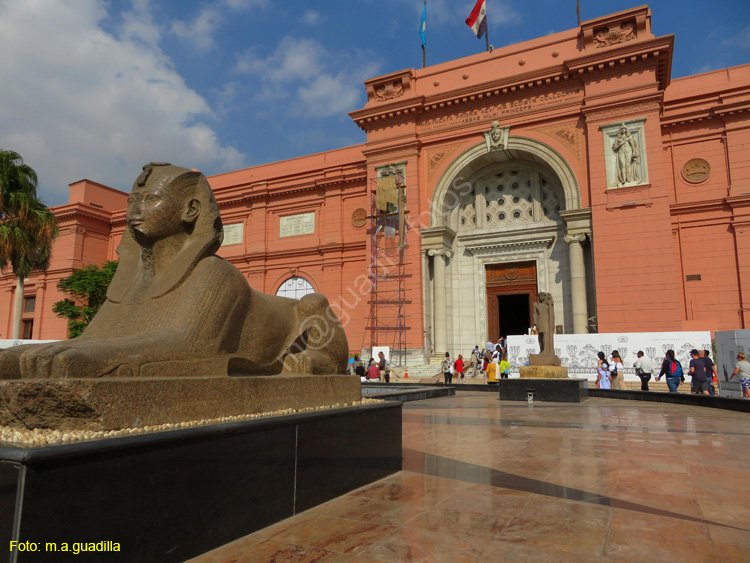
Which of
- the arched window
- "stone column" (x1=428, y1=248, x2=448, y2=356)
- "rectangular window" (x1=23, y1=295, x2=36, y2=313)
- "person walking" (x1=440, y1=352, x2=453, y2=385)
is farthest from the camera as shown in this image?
"rectangular window" (x1=23, y1=295, x2=36, y2=313)

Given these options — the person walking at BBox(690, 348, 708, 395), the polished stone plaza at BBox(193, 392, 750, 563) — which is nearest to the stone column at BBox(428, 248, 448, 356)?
the person walking at BBox(690, 348, 708, 395)

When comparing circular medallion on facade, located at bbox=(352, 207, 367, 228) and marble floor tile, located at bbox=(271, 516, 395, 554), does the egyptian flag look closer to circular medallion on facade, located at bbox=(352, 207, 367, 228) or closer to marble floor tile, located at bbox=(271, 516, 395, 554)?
circular medallion on facade, located at bbox=(352, 207, 367, 228)

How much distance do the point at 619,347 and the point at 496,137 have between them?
8.55 m

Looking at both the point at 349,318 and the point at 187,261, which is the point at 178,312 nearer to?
the point at 187,261

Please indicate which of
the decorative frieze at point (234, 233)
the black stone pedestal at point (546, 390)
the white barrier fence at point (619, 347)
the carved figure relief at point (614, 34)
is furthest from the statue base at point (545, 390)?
the decorative frieze at point (234, 233)

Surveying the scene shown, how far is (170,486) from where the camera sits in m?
1.97

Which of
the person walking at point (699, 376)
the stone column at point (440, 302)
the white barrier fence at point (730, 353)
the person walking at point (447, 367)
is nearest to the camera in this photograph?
the white barrier fence at point (730, 353)

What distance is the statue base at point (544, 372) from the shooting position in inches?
394

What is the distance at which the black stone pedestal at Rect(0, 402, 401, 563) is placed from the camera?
1.57m

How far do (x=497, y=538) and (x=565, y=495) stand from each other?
0.91m

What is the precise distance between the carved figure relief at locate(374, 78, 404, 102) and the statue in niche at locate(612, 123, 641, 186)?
807 centimetres

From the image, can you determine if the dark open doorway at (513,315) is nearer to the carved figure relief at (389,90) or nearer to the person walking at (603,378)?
the person walking at (603,378)

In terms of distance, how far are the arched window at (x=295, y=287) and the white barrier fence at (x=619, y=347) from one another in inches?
441

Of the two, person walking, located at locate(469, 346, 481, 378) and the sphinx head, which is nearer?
the sphinx head
